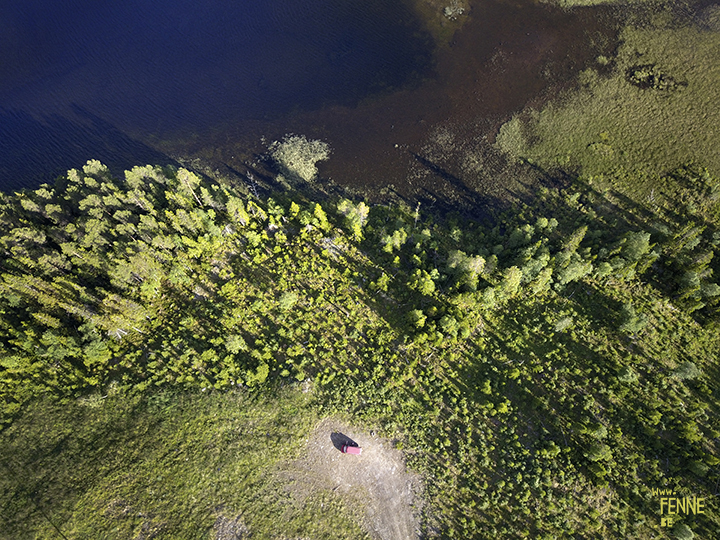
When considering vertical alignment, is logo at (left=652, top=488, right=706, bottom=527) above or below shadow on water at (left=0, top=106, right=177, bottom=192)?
above

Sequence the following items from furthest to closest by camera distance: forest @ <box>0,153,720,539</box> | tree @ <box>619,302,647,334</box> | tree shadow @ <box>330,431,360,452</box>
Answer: tree @ <box>619,302,647,334</box>
tree shadow @ <box>330,431,360,452</box>
forest @ <box>0,153,720,539</box>

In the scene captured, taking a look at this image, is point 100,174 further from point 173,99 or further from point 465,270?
point 465,270

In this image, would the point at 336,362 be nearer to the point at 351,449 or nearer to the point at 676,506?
the point at 351,449

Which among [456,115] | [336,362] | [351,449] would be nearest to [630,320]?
[336,362]

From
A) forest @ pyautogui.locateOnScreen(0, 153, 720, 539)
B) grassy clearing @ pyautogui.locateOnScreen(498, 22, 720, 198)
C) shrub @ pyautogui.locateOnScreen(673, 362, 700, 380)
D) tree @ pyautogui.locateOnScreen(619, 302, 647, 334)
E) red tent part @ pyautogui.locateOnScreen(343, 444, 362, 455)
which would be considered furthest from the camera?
grassy clearing @ pyautogui.locateOnScreen(498, 22, 720, 198)

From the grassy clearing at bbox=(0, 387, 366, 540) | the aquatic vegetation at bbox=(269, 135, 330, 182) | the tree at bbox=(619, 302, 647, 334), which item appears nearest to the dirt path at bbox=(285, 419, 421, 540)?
the grassy clearing at bbox=(0, 387, 366, 540)

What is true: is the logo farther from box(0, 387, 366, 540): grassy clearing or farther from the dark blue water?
the dark blue water

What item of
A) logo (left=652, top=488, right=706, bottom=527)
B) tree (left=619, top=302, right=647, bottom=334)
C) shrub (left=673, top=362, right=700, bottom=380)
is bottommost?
logo (left=652, top=488, right=706, bottom=527)
